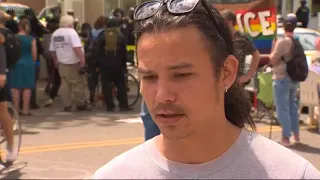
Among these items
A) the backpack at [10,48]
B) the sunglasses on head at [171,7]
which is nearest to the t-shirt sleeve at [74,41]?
the backpack at [10,48]

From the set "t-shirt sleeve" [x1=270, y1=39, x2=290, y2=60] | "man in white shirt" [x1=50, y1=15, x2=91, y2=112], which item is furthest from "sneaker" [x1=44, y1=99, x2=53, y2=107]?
"t-shirt sleeve" [x1=270, y1=39, x2=290, y2=60]

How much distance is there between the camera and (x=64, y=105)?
12070mm

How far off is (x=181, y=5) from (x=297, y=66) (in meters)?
6.13

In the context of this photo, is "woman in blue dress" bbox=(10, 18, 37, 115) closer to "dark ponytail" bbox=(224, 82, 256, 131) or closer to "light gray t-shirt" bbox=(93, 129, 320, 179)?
"dark ponytail" bbox=(224, 82, 256, 131)

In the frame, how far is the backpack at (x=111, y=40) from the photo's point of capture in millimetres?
11299

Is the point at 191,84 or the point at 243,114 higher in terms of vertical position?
the point at 191,84

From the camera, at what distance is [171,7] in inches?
62.1

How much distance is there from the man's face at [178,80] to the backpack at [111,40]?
9.78 metres

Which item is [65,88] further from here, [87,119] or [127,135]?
[127,135]

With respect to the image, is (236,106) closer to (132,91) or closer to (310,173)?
(310,173)

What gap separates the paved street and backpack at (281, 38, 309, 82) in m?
0.72

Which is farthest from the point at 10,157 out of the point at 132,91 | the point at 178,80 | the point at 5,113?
the point at 178,80

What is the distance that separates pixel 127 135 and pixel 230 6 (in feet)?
7.84

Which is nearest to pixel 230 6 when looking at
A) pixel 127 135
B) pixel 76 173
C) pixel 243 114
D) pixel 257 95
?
pixel 257 95
